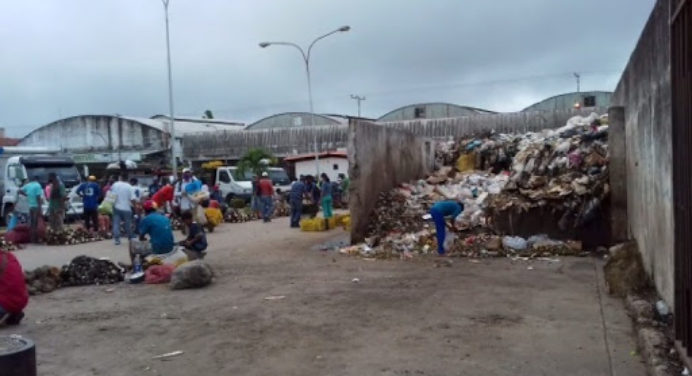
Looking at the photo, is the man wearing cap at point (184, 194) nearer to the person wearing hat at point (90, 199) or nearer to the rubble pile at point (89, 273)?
the person wearing hat at point (90, 199)

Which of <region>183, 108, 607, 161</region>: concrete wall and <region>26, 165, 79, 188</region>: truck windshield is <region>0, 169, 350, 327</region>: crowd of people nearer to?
<region>26, 165, 79, 188</region>: truck windshield

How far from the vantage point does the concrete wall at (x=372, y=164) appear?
13.7 meters

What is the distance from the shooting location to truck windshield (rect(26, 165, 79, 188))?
73.4 ft

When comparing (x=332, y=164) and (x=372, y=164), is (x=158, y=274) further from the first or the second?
(x=332, y=164)

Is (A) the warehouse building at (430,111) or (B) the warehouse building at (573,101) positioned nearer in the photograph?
(B) the warehouse building at (573,101)

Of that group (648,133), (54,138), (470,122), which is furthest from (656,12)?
(54,138)

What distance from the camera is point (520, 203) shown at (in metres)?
12.4

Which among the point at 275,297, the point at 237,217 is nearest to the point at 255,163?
the point at 237,217

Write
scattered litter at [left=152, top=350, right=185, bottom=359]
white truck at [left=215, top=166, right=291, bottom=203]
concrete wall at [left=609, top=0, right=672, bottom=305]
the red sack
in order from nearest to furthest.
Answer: scattered litter at [left=152, top=350, right=185, bottom=359] → concrete wall at [left=609, top=0, right=672, bottom=305] → the red sack → white truck at [left=215, top=166, right=291, bottom=203]

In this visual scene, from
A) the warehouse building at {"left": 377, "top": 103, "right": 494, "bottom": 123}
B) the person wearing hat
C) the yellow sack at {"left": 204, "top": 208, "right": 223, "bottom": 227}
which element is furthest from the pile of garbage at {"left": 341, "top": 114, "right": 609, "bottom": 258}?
the warehouse building at {"left": 377, "top": 103, "right": 494, "bottom": 123}

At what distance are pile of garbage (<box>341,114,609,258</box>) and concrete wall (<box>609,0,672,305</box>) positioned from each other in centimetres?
164

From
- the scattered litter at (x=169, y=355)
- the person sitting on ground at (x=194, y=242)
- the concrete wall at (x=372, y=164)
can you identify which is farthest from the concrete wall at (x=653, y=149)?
the person sitting on ground at (x=194, y=242)

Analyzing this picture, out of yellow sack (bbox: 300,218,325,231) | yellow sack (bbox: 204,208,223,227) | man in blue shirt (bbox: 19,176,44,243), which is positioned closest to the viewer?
man in blue shirt (bbox: 19,176,44,243)

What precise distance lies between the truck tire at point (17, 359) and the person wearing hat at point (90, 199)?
13.8 metres
